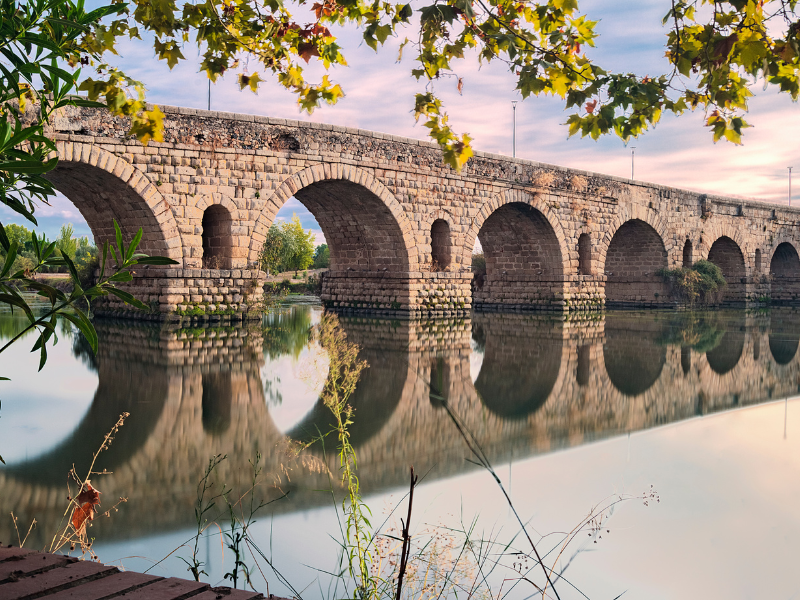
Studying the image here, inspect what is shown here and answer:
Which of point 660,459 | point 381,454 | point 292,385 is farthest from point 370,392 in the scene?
point 660,459

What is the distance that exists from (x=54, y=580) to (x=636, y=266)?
78.5ft

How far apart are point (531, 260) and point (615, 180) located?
3.76 m

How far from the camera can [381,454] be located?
181 inches

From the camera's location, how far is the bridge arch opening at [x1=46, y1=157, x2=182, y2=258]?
12070 millimetres

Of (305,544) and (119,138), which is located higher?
(119,138)

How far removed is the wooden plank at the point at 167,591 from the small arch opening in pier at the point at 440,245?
14923 mm

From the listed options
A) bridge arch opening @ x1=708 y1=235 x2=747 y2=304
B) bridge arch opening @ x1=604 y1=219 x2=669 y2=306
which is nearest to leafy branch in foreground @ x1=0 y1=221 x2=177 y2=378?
bridge arch opening @ x1=604 y1=219 x2=669 y2=306

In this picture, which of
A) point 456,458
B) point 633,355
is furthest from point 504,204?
point 456,458

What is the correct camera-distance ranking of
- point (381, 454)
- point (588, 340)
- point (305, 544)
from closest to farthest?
point (305, 544) → point (381, 454) → point (588, 340)

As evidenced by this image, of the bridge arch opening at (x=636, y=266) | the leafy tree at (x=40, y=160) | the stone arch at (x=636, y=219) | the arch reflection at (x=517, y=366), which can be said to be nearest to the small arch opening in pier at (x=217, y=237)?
the arch reflection at (x=517, y=366)

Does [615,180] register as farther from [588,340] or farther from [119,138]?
[119,138]

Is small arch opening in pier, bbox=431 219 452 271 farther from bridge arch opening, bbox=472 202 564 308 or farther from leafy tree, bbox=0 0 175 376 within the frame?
leafy tree, bbox=0 0 175 376

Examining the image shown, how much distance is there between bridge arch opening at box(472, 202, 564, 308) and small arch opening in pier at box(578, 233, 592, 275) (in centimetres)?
132

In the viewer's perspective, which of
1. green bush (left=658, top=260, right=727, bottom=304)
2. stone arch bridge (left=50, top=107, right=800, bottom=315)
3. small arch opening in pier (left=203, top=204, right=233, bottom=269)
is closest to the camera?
stone arch bridge (left=50, top=107, right=800, bottom=315)
